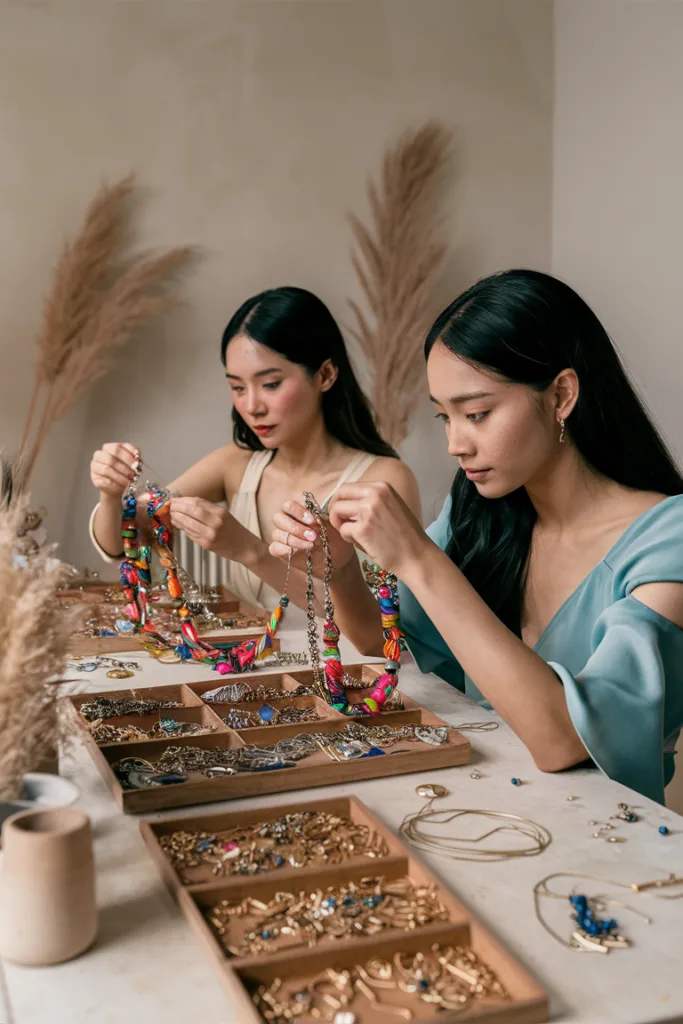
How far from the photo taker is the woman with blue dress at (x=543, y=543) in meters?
1.34

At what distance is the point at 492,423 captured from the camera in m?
1.59

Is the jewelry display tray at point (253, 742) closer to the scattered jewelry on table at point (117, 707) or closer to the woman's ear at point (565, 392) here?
the scattered jewelry on table at point (117, 707)

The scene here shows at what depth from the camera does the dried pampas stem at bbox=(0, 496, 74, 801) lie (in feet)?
3.12

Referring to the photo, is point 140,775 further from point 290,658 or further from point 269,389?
point 269,389

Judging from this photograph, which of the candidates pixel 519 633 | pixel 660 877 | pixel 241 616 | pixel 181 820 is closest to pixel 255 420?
pixel 241 616

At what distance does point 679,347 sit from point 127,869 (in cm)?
306

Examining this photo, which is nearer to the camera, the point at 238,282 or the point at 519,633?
the point at 519,633

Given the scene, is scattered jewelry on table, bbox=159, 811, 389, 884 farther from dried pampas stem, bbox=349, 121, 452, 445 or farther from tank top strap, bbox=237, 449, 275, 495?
dried pampas stem, bbox=349, 121, 452, 445

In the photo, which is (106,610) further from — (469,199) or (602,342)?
(469,199)

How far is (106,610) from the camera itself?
2.34m

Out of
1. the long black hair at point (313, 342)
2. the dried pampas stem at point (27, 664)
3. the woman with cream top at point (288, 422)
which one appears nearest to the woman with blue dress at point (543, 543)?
the dried pampas stem at point (27, 664)

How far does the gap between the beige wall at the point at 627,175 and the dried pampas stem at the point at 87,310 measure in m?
1.72

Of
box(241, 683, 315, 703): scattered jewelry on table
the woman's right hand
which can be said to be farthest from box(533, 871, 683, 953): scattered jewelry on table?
the woman's right hand

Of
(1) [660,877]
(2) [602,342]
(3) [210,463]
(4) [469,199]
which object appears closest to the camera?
(1) [660,877]
